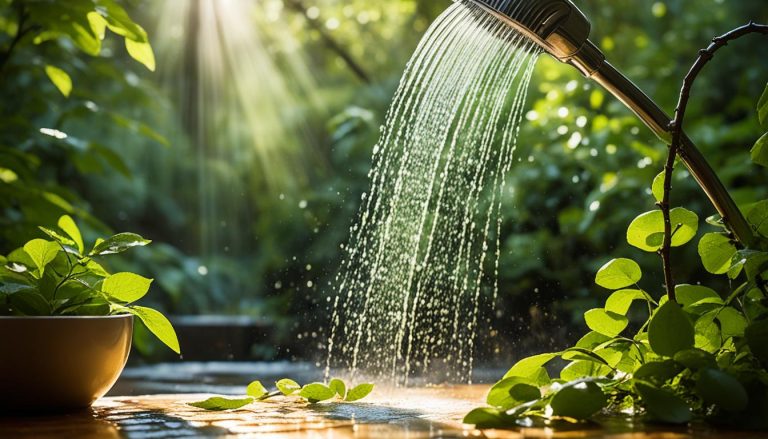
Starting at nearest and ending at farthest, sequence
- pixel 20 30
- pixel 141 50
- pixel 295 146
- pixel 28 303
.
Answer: pixel 28 303 → pixel 141 50 → pixel 20 30 → pixel 295 146

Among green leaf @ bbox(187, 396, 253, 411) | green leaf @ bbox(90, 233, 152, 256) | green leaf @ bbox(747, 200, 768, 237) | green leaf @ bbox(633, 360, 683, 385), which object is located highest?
green leaf @ bbox(747, 200, 768, 237)

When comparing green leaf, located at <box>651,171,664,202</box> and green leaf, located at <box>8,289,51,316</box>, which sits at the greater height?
green leaf, located at <box>651,171,664,202</box>

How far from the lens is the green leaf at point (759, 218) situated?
0.76m

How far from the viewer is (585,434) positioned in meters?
0.59

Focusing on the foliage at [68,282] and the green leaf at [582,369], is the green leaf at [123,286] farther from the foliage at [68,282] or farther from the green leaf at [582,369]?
the green leaf at [582,369]

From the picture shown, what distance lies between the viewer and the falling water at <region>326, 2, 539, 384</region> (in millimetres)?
1017

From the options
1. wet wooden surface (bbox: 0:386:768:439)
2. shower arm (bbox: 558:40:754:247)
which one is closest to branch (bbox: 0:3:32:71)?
wet wooden surface (bbox: 0:386:768:439)

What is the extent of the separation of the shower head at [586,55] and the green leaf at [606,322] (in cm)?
13

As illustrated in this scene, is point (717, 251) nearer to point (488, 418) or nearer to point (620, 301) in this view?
point (620, 301)

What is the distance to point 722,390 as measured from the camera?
0.63 m

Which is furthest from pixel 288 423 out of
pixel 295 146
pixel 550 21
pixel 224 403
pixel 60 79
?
pixel 295 146

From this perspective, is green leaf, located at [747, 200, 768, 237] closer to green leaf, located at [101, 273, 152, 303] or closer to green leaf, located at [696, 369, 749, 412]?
green leaf, located at [696, 369, 749, 412]

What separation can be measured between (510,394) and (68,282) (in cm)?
42

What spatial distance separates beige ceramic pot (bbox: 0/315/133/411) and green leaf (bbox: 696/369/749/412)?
503 mm
